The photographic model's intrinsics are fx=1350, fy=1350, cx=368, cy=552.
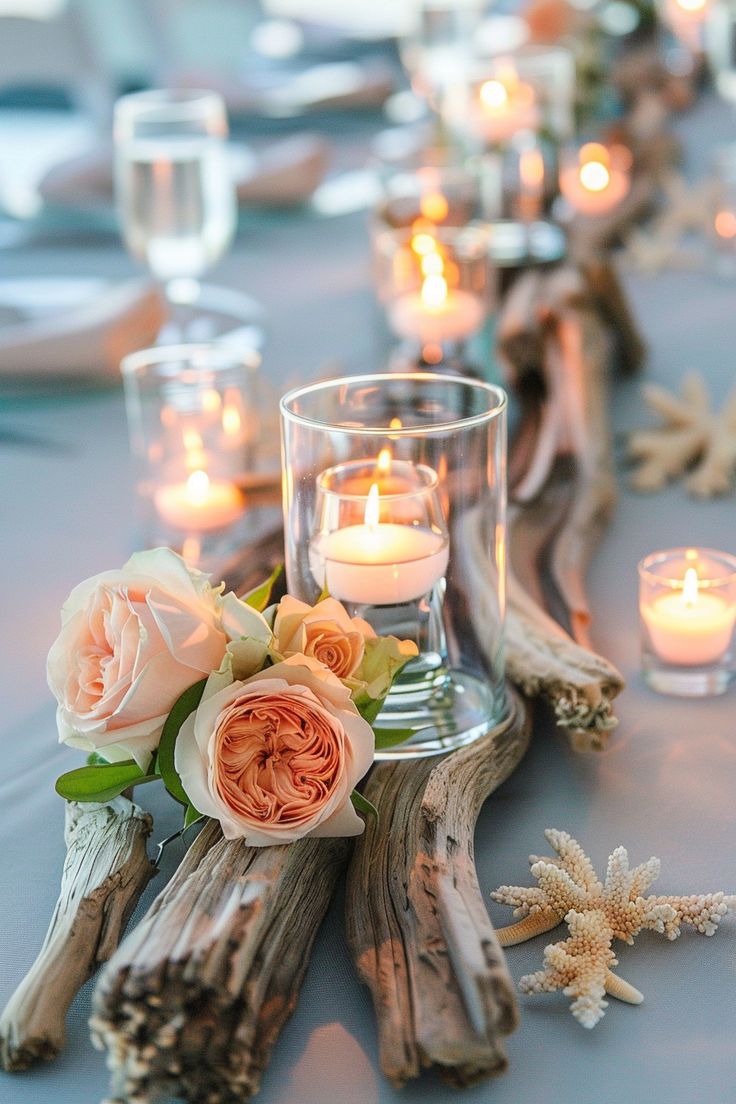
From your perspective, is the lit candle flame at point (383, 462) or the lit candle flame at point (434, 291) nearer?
the lit candle flame at point (383, 462)

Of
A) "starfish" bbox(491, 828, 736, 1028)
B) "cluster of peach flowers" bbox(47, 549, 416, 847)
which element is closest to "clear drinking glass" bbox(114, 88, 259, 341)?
"cluster of peach flowers" bbox(47, 549, 416, 847)

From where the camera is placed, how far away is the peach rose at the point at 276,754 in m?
0.67

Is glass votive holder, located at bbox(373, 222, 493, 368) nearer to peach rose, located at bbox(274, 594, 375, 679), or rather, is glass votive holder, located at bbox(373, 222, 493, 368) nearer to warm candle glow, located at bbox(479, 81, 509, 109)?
warm candle glow, located at bbox(479, 81, 509, 109)

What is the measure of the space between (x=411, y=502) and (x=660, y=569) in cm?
26

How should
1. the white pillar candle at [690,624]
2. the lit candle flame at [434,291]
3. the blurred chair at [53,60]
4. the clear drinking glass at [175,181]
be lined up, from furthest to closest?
the blurred chair at [53,60] < the clear drinking glass at [175,181] < the lit candle flame at [434,291] < the white pillar candle at [690,624]

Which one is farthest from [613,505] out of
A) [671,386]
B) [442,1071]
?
[442,1071]

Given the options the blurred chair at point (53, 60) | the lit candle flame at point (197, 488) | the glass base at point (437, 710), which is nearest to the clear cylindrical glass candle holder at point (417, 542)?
the glass base at point (437, 710)

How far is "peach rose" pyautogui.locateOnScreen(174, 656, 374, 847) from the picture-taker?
2.19 feet

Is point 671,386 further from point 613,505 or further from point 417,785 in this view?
point 417,785

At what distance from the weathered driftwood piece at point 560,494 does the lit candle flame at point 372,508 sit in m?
0.06

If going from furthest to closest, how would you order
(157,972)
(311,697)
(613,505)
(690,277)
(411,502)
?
(690,277)
(613,505)
(411,502)
(311,697)
(157,972)

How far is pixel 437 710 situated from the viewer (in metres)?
0.83

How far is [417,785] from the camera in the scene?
2.47 ft

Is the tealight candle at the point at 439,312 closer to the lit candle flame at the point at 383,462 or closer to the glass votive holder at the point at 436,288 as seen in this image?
the glass votive holder at the point at 436,288
